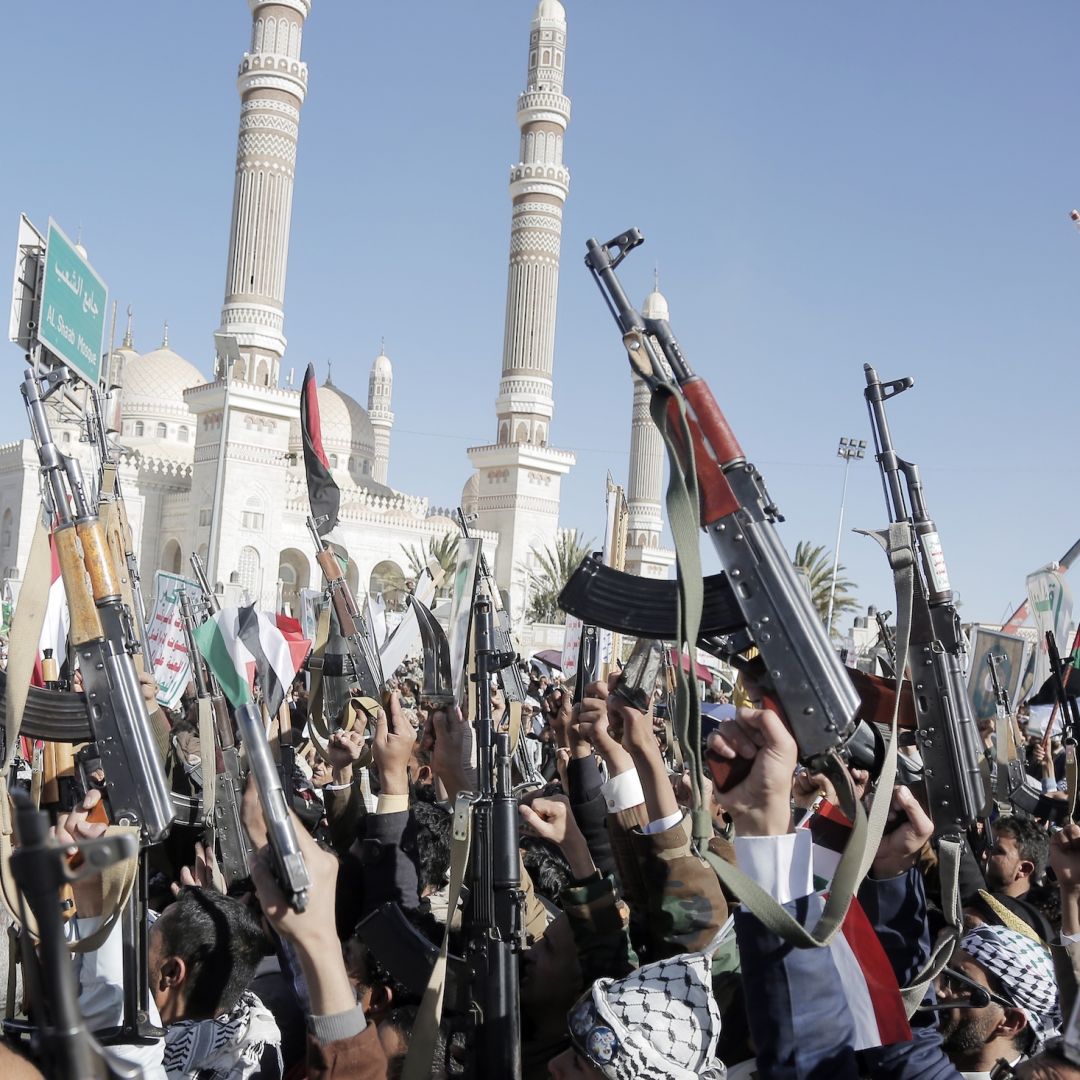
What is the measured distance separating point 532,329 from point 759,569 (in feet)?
136

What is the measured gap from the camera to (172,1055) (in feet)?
8.37

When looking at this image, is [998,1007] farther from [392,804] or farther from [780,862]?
[392,804]

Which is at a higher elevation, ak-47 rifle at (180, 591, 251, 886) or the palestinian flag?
the palestinian flag

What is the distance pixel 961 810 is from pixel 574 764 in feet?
3.58

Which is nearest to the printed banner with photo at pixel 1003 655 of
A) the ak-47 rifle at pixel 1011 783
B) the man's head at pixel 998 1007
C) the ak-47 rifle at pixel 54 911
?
the ak-47 rifle at pixel 1011 783

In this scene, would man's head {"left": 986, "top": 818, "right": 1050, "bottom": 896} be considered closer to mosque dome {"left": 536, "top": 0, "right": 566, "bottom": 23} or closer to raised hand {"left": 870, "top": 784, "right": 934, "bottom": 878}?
raised hand {"left": 870, "top": 784, "right": 934, "bottom": 878}

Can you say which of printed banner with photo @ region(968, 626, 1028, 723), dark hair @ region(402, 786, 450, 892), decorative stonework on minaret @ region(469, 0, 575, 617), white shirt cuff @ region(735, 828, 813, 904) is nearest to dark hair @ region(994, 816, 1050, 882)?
dark hair @ region(402, 786, 450, 892)

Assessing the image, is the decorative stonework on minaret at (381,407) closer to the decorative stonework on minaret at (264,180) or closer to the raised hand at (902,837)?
the decorative stonework on minaret at (264,180)

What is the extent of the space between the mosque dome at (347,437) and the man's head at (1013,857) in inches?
1928

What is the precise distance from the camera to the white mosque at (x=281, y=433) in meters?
36.1

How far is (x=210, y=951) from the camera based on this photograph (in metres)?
2.77

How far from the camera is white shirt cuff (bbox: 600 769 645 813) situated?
9.03ft

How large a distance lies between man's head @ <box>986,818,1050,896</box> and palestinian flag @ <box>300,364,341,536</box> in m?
4.36

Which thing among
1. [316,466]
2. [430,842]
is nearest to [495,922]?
[430,842]
